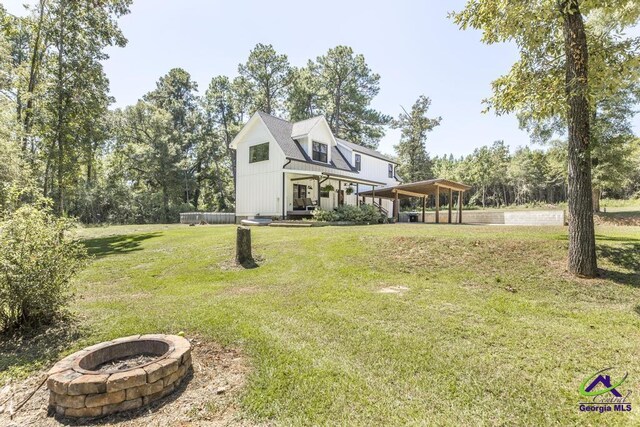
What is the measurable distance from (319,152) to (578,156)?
58.7ft

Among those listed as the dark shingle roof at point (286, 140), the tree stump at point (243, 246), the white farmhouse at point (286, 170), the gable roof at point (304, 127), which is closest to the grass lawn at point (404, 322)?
the tree stump at point (243, 246)

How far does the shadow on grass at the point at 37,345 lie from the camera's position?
152 inches

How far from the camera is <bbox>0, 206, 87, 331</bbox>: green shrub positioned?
4.37m

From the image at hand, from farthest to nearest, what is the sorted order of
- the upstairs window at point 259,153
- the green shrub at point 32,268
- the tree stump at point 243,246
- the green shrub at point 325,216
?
1. the upstairs window at point 259,153
2. the green shrub at point 325,216
3. the tree stump at point 243,246
4. the green shrub at point 32,268

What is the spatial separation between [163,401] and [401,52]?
57.0ft

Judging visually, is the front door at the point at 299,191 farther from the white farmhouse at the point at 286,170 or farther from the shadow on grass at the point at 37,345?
the shadow on grass at the point at 37,345

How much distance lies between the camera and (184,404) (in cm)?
304

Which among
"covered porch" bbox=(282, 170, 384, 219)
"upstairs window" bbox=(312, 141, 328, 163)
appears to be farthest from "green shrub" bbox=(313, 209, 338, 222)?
"upstairs window" bbox=(312, 141, 328, 163)

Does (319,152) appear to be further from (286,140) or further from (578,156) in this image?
(578,156)

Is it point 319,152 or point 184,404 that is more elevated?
point 319,152

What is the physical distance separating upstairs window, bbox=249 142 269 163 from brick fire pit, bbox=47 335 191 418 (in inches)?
727

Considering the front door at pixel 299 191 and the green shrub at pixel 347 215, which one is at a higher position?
the front door at pixel 299 191

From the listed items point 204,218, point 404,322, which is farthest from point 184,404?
point 204,218

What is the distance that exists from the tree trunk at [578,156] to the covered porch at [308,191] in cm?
1374
